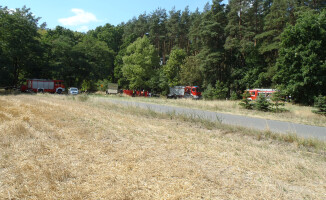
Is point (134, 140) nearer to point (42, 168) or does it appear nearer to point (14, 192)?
point (42, 168)

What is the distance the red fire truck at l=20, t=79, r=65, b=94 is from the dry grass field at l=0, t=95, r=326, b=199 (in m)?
34.1

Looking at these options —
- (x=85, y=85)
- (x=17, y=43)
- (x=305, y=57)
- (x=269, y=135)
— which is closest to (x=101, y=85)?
(x=85, y=85)

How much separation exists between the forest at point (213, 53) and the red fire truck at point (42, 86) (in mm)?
2997

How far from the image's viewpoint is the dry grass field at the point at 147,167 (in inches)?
129

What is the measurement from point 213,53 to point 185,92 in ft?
30.4

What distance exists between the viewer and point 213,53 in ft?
130

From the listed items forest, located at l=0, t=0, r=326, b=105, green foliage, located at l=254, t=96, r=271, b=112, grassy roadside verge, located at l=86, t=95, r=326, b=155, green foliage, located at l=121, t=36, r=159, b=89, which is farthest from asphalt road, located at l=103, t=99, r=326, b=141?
green foliage, located at l=121, t=36, r=159, b=89

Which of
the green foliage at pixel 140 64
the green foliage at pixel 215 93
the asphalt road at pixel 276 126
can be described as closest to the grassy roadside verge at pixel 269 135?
the asphalt road at pixel 276 126

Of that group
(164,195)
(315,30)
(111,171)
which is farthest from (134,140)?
(315,30)

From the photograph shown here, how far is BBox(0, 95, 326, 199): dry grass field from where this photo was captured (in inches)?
129

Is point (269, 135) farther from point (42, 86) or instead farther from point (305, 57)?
point (42, 86)

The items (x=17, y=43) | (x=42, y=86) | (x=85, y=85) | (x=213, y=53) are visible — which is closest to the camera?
(x=17, y=43)

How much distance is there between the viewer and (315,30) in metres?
28.7

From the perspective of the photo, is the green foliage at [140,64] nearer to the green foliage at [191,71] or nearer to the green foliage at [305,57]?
the green foliage at [191,71]
